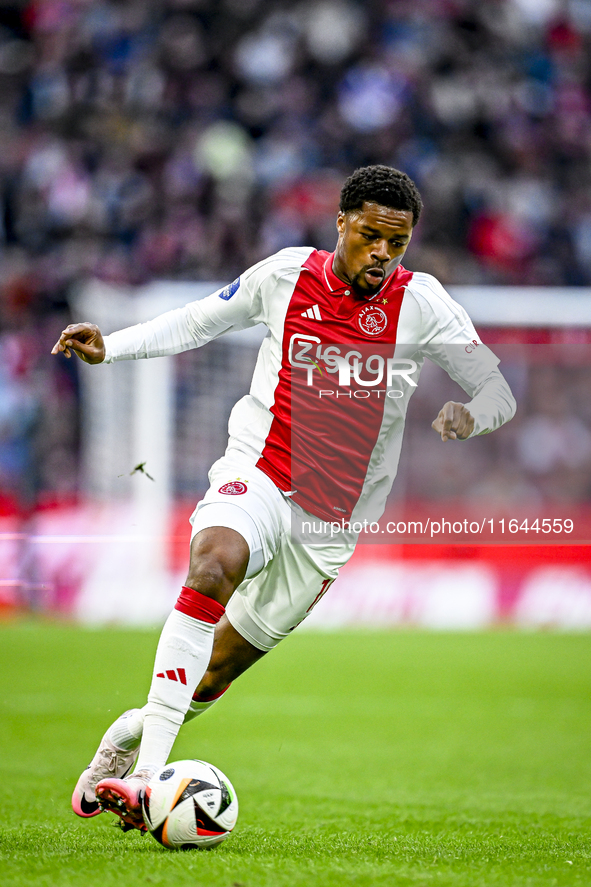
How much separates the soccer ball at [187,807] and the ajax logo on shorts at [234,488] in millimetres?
969

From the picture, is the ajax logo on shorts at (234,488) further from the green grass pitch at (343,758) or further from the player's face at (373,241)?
the green grass pitch at (343,758)

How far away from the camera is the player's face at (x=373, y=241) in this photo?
164 inches

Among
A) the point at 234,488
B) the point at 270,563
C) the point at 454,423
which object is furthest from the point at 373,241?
the point at 270,563

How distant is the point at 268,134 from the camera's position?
15.9 m

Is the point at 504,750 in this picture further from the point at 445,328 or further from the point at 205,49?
the point at 205,49

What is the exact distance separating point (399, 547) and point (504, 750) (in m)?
5.05

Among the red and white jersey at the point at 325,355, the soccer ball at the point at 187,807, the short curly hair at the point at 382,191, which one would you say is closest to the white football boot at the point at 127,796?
the soccer ball at the point at 187,807

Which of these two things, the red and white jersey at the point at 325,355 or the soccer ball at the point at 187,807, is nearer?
the soccer ball at the point at 187,807

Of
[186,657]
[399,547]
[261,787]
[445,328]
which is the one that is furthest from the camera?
[399,547]

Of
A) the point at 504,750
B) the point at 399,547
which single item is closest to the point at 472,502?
the point at 399,547

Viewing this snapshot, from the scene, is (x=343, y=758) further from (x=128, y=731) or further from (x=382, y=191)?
(x=382, y=191)

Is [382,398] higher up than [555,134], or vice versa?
[555,134]

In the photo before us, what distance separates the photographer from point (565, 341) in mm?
11672

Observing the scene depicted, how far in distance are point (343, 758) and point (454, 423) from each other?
133 inches
